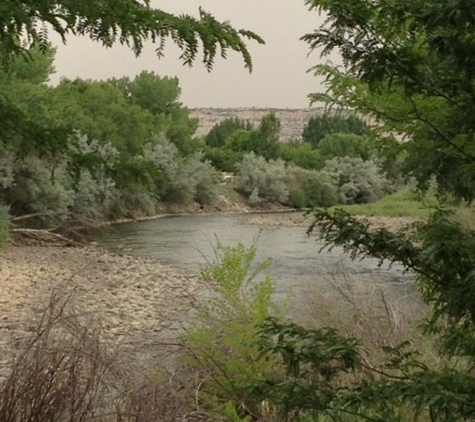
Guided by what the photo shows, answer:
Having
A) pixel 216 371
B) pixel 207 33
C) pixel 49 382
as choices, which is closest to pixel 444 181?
pixel 207 33

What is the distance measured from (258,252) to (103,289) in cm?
693

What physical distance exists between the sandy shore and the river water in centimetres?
108

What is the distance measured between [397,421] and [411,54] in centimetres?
156

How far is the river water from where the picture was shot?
601 inches

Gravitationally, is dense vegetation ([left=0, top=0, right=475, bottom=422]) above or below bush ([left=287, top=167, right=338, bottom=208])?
above

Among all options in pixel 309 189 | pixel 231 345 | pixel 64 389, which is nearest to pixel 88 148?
pixel 231 345

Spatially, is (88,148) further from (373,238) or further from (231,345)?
(373,238)

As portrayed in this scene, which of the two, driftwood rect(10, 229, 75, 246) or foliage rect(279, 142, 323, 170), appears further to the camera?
foliage rect(279, 142, 323, 170)

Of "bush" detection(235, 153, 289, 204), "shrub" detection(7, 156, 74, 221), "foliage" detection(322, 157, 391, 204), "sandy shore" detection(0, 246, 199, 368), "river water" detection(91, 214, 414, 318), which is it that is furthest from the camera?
"foliage" detection(322, 157, 391, 204)

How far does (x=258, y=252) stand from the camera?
21609 mm

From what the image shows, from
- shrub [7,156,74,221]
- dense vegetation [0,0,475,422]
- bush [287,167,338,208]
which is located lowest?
bush [287,167,338,208]

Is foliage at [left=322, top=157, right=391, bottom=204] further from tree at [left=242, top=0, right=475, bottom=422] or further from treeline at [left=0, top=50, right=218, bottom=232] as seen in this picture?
tree at [left=242, top=0, right=475, bottom=422]

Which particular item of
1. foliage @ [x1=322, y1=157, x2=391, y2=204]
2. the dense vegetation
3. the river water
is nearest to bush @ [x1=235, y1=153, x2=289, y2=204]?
foliage @ [x1=322, y1=157, x2=391, y2=204]

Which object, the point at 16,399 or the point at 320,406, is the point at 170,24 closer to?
the point at 320,406
